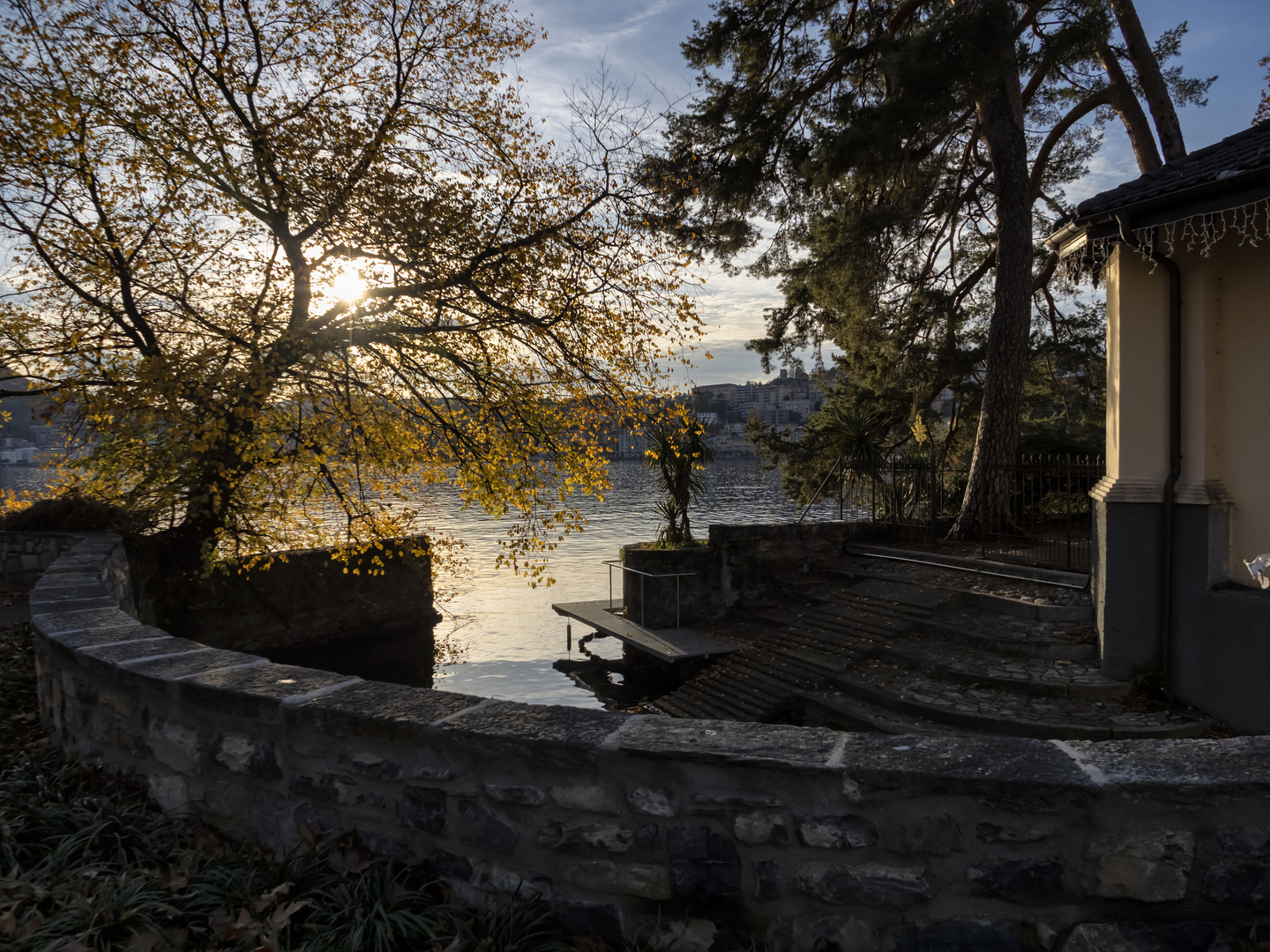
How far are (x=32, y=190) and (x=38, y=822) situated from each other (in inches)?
270

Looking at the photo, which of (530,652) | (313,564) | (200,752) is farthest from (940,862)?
(530,652)

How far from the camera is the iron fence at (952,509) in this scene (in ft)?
37.3

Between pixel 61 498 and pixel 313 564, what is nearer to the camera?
pixel 61 498

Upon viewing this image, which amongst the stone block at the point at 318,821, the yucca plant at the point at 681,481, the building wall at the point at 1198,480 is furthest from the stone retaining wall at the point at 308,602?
the stone block at the point at 318,821

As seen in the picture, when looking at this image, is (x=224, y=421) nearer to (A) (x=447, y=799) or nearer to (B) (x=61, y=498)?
(B) (x=61, y=498)

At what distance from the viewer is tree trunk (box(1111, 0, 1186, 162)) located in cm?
1212

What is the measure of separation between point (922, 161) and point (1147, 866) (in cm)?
1424

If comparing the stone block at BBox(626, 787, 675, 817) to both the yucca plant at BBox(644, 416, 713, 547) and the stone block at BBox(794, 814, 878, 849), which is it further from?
the yucca plant at BBox(644, 416, 713, 547)

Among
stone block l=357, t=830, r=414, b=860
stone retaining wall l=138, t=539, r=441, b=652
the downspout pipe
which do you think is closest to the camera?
stone block l=357, t=830, r=414, b=860

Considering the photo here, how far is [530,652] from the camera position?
14.6m

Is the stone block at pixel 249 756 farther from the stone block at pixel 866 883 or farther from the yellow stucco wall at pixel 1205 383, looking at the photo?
the yellow stucco wall at pixel 1205 383

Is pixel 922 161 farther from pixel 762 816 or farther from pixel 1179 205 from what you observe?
pixel 762 816

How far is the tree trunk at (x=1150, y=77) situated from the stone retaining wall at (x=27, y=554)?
15373mm

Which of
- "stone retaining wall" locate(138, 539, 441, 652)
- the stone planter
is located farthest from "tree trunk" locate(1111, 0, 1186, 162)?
"stone retaining wall" locate(138, 539, 441, 652)
